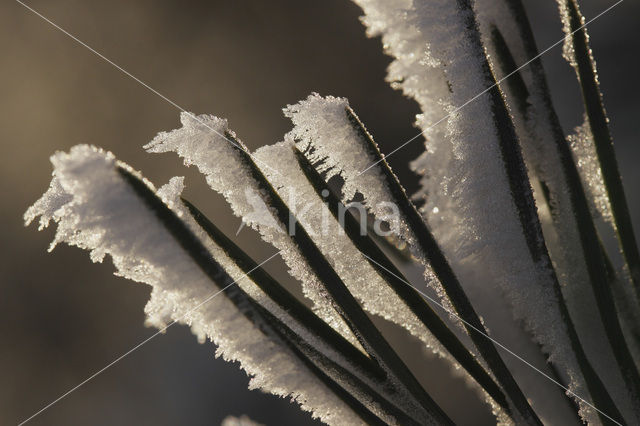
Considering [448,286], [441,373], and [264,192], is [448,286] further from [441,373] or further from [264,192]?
[441,373]

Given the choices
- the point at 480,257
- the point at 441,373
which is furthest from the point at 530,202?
the point at 441,373

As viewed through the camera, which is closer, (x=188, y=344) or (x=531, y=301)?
(x=531, y=301)

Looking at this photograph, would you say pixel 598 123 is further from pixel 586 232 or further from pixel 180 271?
pixel 180 271

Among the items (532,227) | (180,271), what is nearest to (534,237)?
(532,227)
